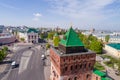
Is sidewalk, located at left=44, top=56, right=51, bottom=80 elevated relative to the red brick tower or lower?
lower

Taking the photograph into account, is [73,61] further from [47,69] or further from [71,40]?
[47,69]

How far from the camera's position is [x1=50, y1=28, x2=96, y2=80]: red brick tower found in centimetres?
2666

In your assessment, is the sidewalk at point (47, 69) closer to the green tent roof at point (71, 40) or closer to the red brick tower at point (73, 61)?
the red brick tower at point (73, 61)

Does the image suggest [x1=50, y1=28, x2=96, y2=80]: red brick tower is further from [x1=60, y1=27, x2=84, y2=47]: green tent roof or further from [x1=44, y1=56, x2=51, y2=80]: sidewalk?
[x1=44, y1=56, x2=51, y2=80]: sidewalk

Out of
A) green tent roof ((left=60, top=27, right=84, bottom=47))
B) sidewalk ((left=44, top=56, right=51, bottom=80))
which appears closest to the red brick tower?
green tent roof ((left=60, top=27, right=84, bottom=47))

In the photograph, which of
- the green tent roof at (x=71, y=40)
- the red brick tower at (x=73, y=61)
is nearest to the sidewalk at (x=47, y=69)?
the red brick tower at (x=73, y=61)

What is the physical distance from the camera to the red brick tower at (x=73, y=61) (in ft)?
87.5

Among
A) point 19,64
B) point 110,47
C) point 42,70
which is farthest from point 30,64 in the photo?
point 110,47

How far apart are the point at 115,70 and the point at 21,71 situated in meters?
39.2

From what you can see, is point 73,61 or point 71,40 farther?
point 71,40

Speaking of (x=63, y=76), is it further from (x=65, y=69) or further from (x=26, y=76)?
(x=26, y=76)

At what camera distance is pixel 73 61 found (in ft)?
89.2

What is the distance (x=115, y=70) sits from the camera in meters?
53.9

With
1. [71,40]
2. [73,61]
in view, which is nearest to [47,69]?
[73,61]
